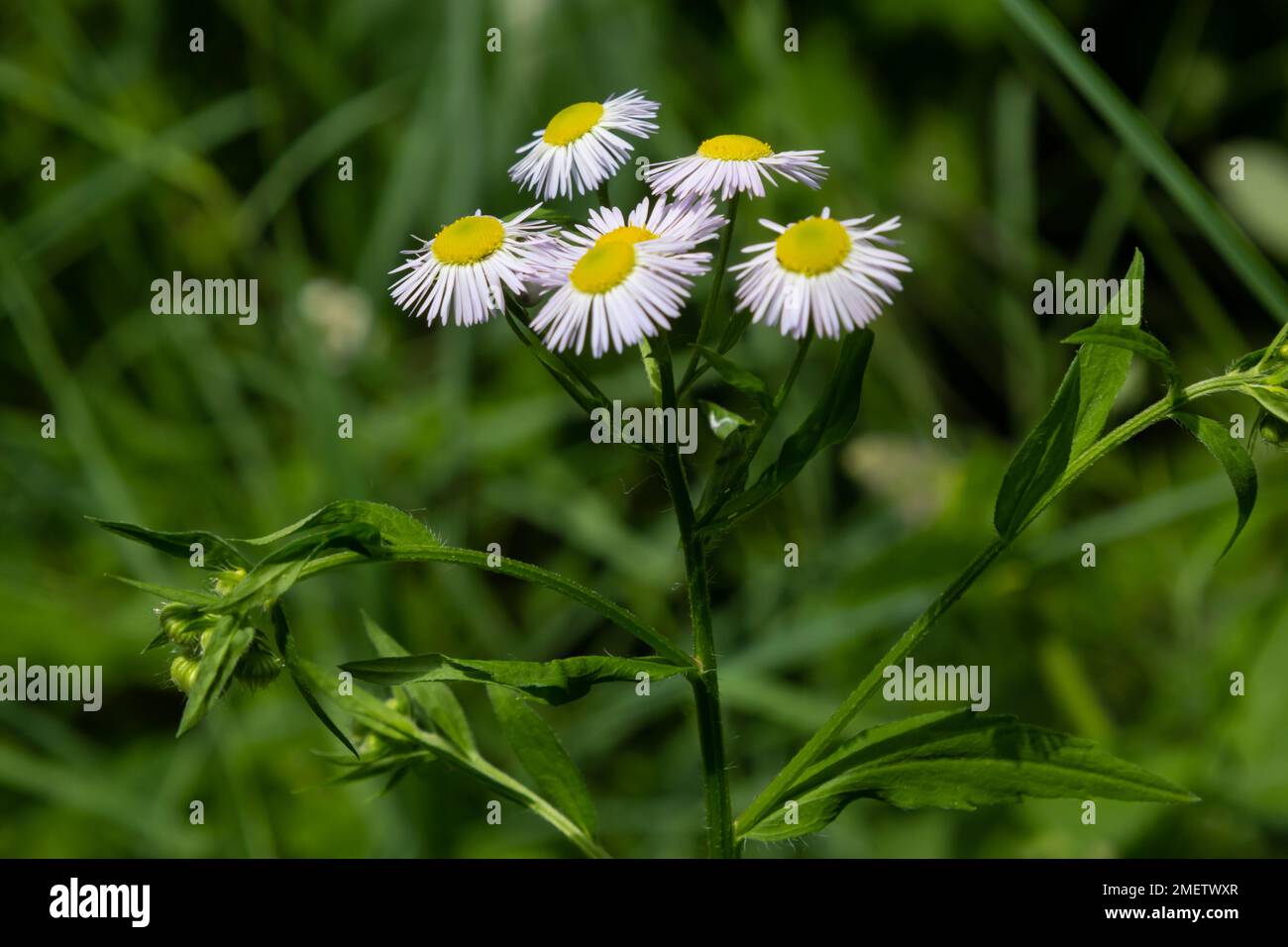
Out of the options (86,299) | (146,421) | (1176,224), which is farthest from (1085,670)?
(86,299)

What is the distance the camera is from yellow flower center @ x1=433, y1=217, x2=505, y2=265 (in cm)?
125

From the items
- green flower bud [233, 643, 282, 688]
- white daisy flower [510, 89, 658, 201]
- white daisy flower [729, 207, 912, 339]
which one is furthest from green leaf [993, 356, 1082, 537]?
green flower bud [233, 643, 282, 688]

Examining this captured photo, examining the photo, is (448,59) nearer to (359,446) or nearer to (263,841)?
(359,446)

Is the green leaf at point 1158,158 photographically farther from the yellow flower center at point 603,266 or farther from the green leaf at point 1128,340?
the yellow flower center at point 603,266

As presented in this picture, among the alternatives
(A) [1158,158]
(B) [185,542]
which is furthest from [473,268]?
(A) [1158,158]

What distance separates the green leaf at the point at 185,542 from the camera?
1143 mm

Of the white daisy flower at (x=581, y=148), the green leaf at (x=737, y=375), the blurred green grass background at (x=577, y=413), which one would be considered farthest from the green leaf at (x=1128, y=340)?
the blurred green grass background at (x=577, y=413)

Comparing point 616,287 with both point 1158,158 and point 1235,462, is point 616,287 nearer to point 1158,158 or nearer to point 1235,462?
point 1235,462

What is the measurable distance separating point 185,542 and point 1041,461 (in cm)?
85

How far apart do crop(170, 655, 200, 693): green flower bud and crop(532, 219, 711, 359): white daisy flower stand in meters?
0.48

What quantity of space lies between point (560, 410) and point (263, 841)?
1379 millimetres

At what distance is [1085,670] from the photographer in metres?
3.04

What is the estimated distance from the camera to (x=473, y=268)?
4.08 ft
